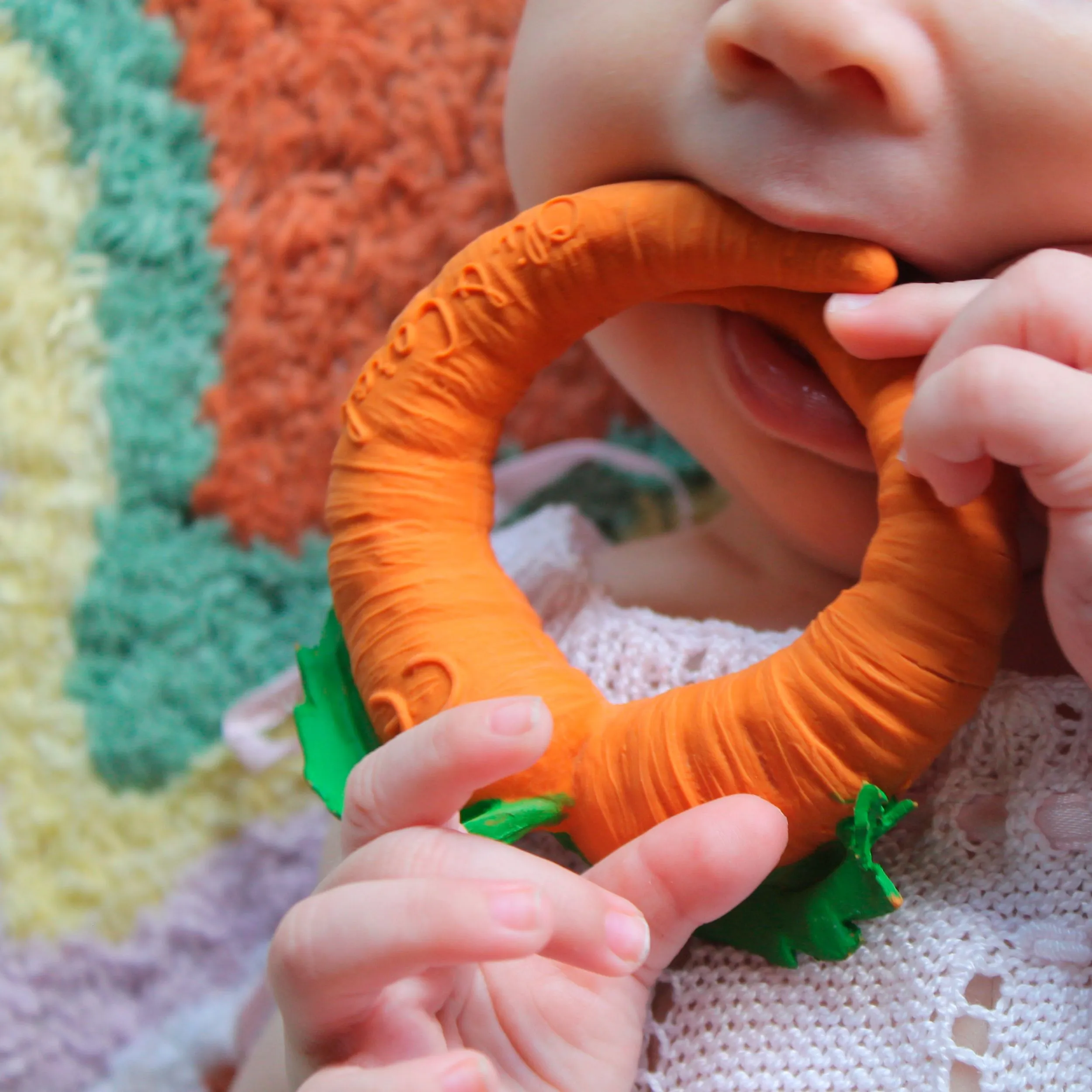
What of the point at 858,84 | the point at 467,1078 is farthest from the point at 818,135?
the point at 467,1078

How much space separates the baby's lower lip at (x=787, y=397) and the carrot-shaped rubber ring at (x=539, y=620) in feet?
0.10

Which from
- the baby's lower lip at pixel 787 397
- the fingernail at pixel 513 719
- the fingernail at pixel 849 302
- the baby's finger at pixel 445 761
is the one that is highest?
the fingernail at pixel 849 302

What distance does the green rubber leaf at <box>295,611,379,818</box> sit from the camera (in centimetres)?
71

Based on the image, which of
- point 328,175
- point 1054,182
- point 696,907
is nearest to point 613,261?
point 1054,182

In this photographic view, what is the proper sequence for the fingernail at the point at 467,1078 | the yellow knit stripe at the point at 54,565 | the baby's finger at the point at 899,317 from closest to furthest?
the fingernail at the point at 467,1078 → the baby's finger at the point at 899,317 → the yellow knit stripe at the point at 54,565

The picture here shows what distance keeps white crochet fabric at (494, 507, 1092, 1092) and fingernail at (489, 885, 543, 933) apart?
0.73ft

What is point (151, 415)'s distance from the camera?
1033 millimetres

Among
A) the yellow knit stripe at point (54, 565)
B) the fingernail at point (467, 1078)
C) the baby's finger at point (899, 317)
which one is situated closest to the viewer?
the fingernail at point (467, 1078)

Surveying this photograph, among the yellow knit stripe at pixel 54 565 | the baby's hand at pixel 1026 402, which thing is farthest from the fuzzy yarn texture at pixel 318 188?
the baby's hand at pixel 1026 402

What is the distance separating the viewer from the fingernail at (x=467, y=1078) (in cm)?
52

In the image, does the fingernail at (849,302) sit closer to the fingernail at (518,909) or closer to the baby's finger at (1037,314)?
the baby's finger at (1037,314)

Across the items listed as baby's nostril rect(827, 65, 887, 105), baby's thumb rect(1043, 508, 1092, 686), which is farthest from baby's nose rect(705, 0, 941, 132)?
baby's thumb rect(1043, 508, 1092, 686)

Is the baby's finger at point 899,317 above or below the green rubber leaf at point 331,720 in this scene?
above

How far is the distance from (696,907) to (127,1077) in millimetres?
599
